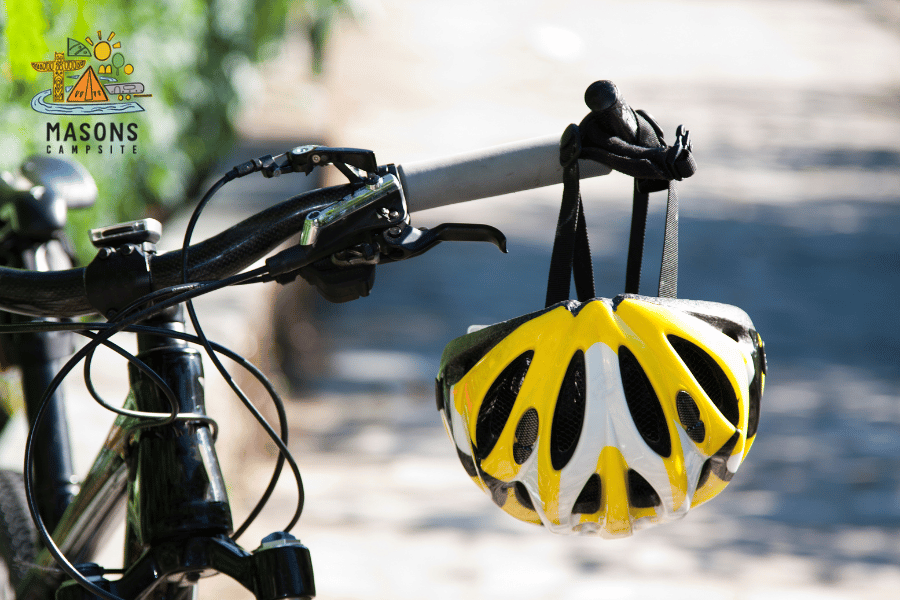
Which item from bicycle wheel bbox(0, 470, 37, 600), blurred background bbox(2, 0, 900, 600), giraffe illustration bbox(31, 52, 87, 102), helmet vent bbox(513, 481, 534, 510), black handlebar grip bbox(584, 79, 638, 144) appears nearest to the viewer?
black handlebar grip bbox(584, 79, 638, 144)

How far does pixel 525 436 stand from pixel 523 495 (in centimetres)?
12

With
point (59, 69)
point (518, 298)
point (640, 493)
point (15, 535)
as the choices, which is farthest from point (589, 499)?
point (518, 298)

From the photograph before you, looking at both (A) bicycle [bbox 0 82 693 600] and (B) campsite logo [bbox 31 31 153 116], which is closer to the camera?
(A) bicycle [bbox 0 82 693 600]

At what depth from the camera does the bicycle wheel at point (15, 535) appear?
1914 millimetres

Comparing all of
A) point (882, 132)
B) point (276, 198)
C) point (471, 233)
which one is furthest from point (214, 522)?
point (882, 132)

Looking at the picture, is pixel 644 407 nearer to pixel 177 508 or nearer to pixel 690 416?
pixel 690 416

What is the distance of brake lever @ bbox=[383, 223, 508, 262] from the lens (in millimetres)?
1225

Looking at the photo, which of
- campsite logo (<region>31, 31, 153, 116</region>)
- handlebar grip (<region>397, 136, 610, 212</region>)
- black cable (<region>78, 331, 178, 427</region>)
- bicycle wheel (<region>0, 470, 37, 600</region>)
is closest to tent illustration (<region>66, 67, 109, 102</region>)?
campsite logo (<region>31, 31, 153, 116</region>)

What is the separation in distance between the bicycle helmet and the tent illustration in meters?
1.29

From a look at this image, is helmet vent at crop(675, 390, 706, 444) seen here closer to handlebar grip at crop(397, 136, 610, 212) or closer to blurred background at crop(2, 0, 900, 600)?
handlebar grip at crop(397, 136, 610, 212)

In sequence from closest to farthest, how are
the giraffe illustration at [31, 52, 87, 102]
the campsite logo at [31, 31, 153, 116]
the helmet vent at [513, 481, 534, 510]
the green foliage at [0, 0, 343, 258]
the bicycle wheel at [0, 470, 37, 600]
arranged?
1. the helmet vent at [513, 481, 534, 510]
2. the bicycle wheel at [0, 470, 37, 600]
3. the campsite logo at [31, 31, 153, 116]
4. the giraffe illustration at [31, 52, 87, 102]
5. the green foliage at [0, 0, 343, 258]

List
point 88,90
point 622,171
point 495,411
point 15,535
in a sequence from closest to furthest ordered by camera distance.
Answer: point 622,171 → point 495,411 → point 15,535 → point 88,90

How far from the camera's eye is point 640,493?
129 centimetres

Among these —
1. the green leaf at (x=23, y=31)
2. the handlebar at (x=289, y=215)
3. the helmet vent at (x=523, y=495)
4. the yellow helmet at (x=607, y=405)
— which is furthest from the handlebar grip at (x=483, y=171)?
the green leaf at (x=23, y=31)
